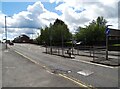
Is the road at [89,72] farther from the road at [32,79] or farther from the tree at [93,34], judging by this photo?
the tree at [93,34]

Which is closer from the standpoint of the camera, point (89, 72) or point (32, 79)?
point (32, 79)

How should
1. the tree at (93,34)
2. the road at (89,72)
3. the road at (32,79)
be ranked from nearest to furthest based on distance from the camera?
the road at (32,79) < the road at (89,72) < the tree at (93,34)

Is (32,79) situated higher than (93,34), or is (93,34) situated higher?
(93,34)

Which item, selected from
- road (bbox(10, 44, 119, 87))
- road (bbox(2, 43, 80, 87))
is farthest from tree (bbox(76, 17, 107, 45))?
road (bbox(2, 43, 80, 87))

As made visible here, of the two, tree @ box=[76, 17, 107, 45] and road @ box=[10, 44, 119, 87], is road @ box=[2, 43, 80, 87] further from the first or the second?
tree @ box=[76, 17, 107, 45]

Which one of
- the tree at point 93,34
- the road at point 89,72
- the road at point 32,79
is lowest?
the road at point 32,79

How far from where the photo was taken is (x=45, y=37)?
349ft

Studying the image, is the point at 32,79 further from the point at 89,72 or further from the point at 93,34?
the point at 93,34

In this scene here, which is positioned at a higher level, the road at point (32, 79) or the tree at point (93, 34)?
the tree at point (93, 34)

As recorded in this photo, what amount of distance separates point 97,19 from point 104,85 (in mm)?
87858

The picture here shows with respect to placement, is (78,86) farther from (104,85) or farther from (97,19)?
(97,19)

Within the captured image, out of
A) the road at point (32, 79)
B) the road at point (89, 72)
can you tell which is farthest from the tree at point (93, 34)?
the road at point (32, 79)

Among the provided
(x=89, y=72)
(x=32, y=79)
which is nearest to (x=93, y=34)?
(x=89, y=72)

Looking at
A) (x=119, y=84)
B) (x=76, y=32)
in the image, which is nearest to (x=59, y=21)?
(x=76, y=32)
